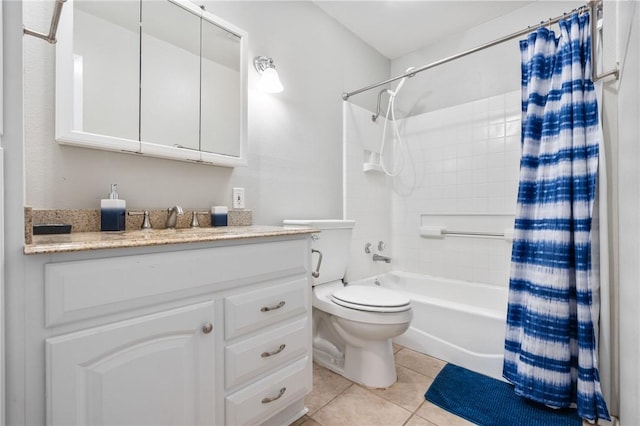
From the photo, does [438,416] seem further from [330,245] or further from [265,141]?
[265,141]

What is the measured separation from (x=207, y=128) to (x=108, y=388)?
3.74 feet

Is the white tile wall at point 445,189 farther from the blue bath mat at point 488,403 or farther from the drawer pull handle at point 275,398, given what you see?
the drawer pull handle at point 275,398

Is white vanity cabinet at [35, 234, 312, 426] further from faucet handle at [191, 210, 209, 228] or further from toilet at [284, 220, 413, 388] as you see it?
faucet handle at [191, 210, 209, 228]

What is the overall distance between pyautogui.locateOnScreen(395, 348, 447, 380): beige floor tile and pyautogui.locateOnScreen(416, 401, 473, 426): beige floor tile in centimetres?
28

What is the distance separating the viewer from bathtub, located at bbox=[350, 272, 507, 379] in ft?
5.44

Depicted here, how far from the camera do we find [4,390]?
607 millimetres

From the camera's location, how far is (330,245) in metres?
1.84

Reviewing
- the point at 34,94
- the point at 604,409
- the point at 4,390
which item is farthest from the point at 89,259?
the point at 604,409

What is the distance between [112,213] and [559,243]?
1.93 meters

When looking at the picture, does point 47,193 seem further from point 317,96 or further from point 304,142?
point 317,96

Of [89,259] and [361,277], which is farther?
[361,277]

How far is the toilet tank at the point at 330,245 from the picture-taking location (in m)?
1.77

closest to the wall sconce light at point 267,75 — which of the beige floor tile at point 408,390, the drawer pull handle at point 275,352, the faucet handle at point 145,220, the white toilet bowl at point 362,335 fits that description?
the faucet handle at point 145,220

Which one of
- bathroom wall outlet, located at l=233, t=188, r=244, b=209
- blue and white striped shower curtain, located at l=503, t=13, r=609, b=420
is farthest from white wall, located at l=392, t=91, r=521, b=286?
bathroom wall outlet, located at l=233, t=188, r=244, b=209
